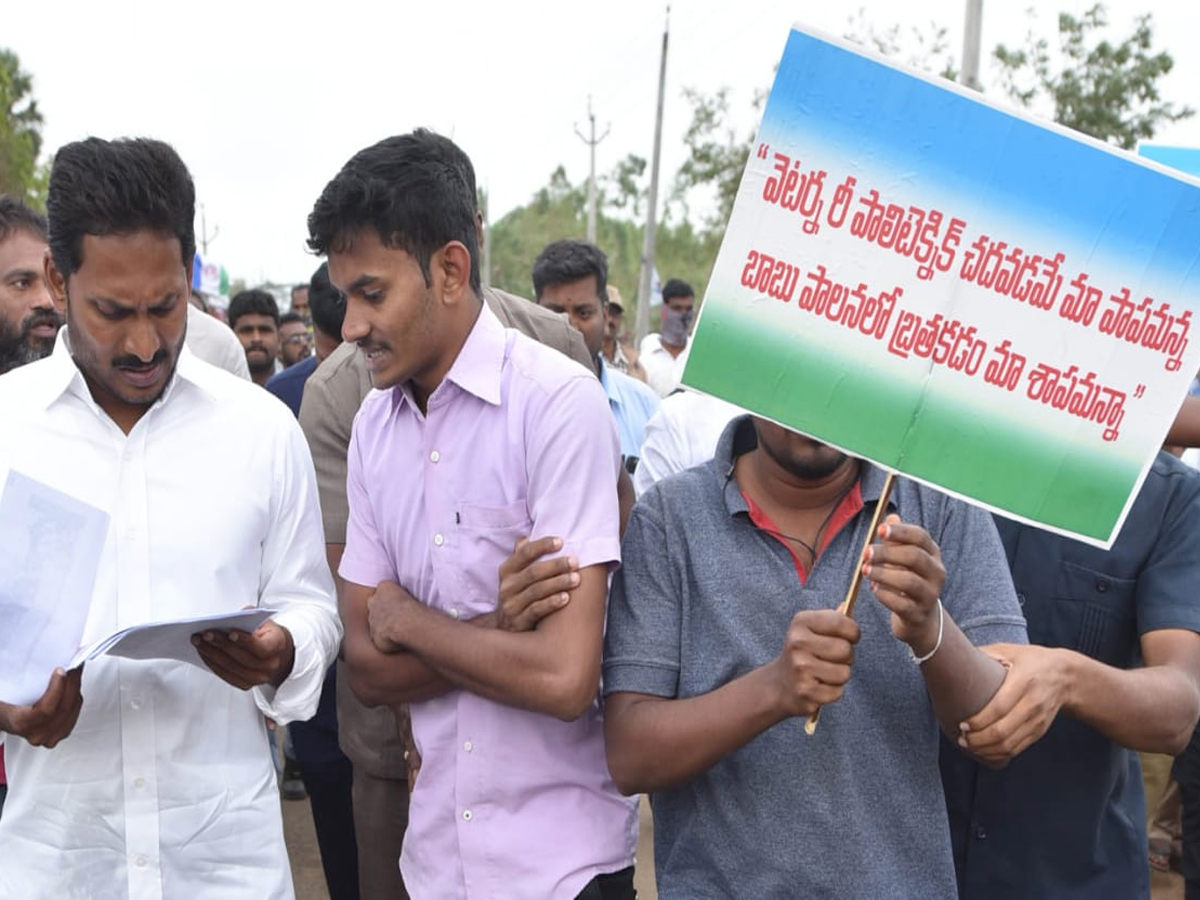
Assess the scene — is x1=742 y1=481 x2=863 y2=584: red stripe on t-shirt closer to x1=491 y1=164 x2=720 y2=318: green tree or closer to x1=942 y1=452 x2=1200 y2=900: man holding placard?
x1=942 y1=452 x2=1200 y2=900: man holding placard

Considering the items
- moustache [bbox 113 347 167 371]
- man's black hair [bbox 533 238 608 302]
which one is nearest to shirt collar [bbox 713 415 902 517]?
moustache [bbox 113 347 167 371]

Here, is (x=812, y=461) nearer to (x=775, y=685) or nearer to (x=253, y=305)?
(x=775, y=685)

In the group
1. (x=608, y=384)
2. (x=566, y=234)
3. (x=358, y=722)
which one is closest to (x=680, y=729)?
(x=358, y=722)

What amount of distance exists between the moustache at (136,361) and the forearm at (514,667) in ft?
2.18

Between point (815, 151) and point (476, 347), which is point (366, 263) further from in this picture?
point (815, 151)

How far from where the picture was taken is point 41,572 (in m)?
2.02

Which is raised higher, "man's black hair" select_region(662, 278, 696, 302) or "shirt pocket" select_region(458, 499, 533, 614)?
"shirt pocket" select_region(458, 499, 533, 614)

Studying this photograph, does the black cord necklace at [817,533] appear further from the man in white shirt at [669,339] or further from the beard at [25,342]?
the man in white shirt at [669,339]

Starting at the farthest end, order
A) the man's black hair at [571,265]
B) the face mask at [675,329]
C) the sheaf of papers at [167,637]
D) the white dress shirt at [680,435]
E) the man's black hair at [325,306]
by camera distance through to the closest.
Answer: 1. the face mask at [675,329]
2. the man's black hair at [571,265]
3. the man's black hair at [325,306]
4. the white dress shirt at [680,435]
5. the sheaf of papers at [167,637]

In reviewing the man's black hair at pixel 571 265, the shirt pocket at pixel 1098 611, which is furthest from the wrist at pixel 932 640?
the man's black hair at pixel 571 265

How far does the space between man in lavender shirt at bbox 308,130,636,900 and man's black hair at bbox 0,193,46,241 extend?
5.82 ft

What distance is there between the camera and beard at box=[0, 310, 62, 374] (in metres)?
3.41

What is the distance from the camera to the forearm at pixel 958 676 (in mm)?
1787

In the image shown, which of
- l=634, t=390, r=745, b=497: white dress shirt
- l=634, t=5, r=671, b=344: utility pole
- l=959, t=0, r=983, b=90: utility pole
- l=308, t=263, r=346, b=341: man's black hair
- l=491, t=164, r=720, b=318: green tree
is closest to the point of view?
l=634, t=390, r=745, b=497: white dress shirt
